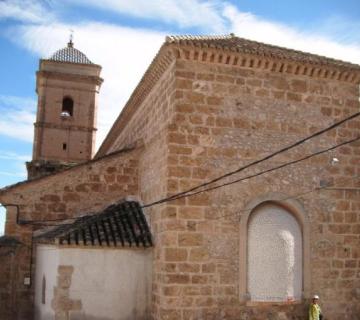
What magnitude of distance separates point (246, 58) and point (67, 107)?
43.2 feet

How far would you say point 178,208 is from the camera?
28.6ft

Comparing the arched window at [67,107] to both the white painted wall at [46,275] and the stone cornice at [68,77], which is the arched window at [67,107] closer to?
the stone cornice at [68,77]

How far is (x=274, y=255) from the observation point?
29.6 ft

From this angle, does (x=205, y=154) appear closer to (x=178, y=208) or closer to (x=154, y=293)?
(x=178, y=208)

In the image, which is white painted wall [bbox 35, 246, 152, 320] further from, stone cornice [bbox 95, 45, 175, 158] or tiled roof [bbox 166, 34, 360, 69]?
tiled roof [bbox 166, 34, 360, 69]

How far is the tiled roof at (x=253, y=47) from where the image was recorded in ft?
29.6

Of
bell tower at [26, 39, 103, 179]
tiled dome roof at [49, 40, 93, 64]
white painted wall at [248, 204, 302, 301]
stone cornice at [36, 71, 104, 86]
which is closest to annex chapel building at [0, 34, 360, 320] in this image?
white painted wall at [248, 204, 302, 301]

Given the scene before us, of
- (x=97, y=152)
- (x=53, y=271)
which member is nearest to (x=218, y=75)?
(x=53, y=271)

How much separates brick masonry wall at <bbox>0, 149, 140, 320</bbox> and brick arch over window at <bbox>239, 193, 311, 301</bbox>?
325cm

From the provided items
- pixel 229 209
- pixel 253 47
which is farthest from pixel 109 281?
pixel 253 47

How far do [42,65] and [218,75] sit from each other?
12850 millimetres

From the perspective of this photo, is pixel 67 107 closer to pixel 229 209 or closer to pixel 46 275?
pixel 46 275

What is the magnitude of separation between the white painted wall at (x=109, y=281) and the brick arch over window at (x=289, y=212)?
1790mm

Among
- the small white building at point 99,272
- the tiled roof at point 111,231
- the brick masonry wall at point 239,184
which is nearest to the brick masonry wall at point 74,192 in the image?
the tiled roof at point 111,231
